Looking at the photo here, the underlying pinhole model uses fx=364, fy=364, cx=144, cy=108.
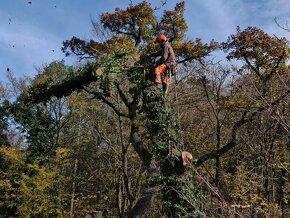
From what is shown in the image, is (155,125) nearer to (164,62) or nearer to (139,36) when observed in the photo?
(164,62)

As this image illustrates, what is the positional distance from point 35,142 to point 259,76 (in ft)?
33.0

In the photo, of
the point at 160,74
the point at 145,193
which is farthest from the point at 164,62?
the point at 145,193

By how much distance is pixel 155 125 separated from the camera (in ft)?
A: 28.4

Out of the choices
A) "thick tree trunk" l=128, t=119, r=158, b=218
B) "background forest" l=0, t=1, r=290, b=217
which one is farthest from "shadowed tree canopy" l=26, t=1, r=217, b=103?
"thick tree trunk" l=128, t=119, r=158, b=218

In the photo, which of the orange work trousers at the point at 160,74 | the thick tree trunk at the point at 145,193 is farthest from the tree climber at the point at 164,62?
the thick tree trunk at the point at 145,193

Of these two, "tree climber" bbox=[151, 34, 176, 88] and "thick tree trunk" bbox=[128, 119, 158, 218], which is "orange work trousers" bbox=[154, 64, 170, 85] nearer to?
"tree climber" bbox=[151, 34, 176, 88]

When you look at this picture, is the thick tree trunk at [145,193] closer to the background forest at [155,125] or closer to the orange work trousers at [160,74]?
the background forest at [155,125]

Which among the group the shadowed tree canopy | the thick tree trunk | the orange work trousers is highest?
the shadowed tree canopy

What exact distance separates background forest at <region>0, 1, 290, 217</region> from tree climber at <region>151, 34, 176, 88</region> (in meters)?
0.43

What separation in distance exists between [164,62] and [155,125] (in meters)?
1.57

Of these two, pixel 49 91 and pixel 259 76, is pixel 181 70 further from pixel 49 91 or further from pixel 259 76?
pixel 49 91

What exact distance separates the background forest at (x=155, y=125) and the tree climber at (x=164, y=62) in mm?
434

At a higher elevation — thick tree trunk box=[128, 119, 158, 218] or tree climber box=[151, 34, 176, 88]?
tree climber box=[151, 34, 176, 88]

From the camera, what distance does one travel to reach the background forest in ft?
28.1
